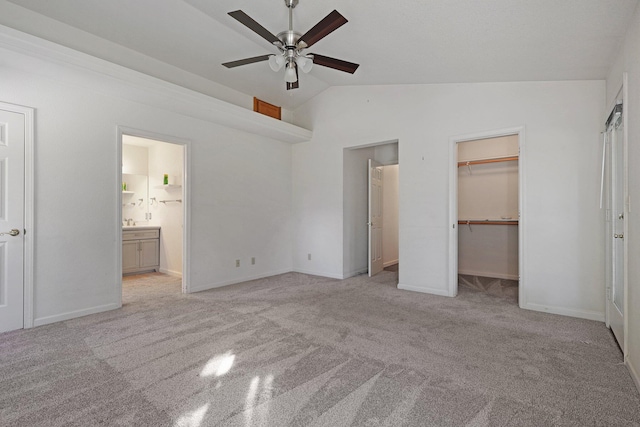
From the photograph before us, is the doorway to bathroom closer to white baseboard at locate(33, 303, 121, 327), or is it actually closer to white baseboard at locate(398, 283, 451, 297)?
Answer: white baseboard at locate(33, 303, 121, 327)

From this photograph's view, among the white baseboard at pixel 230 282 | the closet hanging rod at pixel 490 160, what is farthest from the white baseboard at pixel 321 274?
the closet hanging rod at pixel 490 160

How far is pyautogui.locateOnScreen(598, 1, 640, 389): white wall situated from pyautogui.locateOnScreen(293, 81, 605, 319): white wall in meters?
1.25

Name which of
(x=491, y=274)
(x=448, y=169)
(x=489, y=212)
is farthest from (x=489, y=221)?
(x=448, y=169)

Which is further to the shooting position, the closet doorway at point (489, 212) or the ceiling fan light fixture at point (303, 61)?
the closet doorway at point (489, 212)

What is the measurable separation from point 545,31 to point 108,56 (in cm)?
443

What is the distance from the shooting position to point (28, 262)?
10.7 ft

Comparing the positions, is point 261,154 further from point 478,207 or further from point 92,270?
point 478,207

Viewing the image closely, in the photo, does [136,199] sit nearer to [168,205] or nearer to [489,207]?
[168,205]

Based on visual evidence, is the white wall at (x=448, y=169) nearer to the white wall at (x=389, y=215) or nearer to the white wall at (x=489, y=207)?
the white wall at (x=489, y=207)

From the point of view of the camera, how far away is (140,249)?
598 cm

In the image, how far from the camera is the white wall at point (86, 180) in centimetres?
330

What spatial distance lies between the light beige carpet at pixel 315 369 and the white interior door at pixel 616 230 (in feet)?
0.72

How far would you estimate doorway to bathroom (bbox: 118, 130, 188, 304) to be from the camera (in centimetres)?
585

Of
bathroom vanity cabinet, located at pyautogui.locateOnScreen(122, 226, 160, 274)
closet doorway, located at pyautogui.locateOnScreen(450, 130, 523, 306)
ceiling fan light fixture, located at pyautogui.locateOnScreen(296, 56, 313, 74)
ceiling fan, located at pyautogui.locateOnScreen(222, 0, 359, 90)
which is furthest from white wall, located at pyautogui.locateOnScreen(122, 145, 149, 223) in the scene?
closet doorway, located at pyautogui.locateOnScreen(450, 130, 523, 306)
